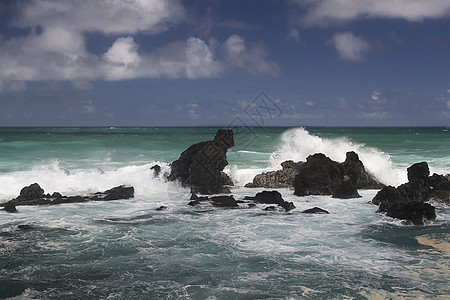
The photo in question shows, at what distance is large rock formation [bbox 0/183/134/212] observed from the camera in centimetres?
1603

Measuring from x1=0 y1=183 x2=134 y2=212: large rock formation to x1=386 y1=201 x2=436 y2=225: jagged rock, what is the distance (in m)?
10.9

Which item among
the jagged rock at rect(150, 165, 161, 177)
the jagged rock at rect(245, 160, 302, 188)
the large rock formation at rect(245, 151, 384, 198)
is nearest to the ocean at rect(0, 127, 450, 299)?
the large rock formation at rect(245, 151, 384, 198)

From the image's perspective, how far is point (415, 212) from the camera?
42.8 feet

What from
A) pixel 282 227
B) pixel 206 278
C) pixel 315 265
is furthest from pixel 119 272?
pixel 282 227

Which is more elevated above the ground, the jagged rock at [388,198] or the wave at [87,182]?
the wave at [87,182]

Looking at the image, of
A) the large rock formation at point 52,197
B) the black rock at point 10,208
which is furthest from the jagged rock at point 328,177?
the black rock at point 10,208

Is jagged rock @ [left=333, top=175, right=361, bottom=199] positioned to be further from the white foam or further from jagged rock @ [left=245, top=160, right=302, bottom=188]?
the white foam

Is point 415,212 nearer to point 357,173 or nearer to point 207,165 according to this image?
point 357,173

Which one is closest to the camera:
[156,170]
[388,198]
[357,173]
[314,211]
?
[314,211]

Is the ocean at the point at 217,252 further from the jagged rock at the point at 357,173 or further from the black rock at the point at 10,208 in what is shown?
the jagged rock at the point at 357,173

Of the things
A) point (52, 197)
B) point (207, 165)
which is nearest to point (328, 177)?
Answer: point (207, 165)

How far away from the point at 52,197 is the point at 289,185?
11.2 meters

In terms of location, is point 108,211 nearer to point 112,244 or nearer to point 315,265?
point 112,244

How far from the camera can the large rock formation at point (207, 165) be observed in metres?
19.0
